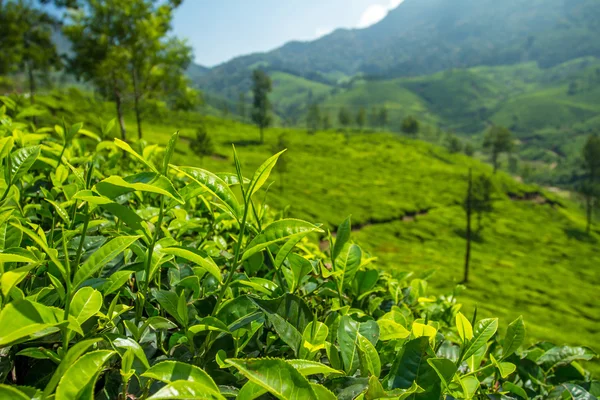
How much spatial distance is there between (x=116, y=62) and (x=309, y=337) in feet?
103

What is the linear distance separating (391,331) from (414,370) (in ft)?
0.89

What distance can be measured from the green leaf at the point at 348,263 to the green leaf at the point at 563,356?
131 centimetres

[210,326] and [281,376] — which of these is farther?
[210,326]

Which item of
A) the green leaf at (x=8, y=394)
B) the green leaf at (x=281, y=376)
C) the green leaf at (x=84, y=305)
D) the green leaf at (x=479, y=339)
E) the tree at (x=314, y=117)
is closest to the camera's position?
the green leaf at (x=8, y=394)

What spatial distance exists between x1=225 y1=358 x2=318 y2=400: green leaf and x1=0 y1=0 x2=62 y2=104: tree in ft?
129

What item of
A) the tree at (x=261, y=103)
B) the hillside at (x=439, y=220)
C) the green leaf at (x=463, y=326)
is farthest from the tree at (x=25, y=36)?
the tree at (x=261, y=103)

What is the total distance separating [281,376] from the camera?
1104mm

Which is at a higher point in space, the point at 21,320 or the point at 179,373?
the point at 21,320

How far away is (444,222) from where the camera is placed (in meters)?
68.6

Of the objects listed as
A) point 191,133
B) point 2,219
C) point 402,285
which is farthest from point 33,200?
point 191,133

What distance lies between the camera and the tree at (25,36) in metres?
32.0

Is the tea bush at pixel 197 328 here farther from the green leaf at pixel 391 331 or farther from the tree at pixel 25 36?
the tree at pixel 25 36

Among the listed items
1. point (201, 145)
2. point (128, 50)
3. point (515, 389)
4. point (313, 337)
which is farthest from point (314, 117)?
point (313, 337)

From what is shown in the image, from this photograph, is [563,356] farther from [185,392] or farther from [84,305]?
[84,305]
